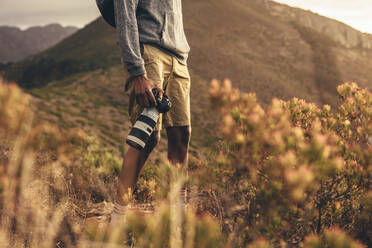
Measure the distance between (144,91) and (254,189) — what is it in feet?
2.87

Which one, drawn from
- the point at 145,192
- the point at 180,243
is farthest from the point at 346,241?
the point at 145,192

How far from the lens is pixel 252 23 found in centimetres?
4375

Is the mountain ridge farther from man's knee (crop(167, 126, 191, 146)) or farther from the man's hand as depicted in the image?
the man's hand

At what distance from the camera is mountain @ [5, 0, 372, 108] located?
2881 cm

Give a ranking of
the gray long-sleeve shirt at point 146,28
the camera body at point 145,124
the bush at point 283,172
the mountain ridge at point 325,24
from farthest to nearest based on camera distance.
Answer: the mountain ridge at point 325,24
the gray long-sleeve shirt at point 146,28
the camera body at point 145,124
the bush at point 283,172

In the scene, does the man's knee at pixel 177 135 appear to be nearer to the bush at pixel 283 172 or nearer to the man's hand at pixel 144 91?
the man's hand at pixel 144 91

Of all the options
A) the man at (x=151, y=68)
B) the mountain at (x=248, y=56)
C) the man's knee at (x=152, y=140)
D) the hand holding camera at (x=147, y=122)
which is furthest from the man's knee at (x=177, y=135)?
the mountain at (x=248, y=56)

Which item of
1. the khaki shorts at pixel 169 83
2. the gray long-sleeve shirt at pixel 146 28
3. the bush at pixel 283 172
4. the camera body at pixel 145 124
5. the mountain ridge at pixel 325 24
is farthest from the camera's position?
the mountain ridge at pixel 325 24

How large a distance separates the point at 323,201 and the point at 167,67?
4.36 feet

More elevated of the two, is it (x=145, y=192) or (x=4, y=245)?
(x=4, y=245)

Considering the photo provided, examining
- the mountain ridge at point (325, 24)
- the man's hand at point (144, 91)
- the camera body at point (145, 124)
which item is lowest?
the camera body at point (145, 124)

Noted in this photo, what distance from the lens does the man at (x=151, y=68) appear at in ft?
6.29

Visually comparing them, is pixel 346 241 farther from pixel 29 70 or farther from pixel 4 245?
pixel 29 70

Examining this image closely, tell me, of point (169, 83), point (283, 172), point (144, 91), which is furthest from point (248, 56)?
point (283, 172)
